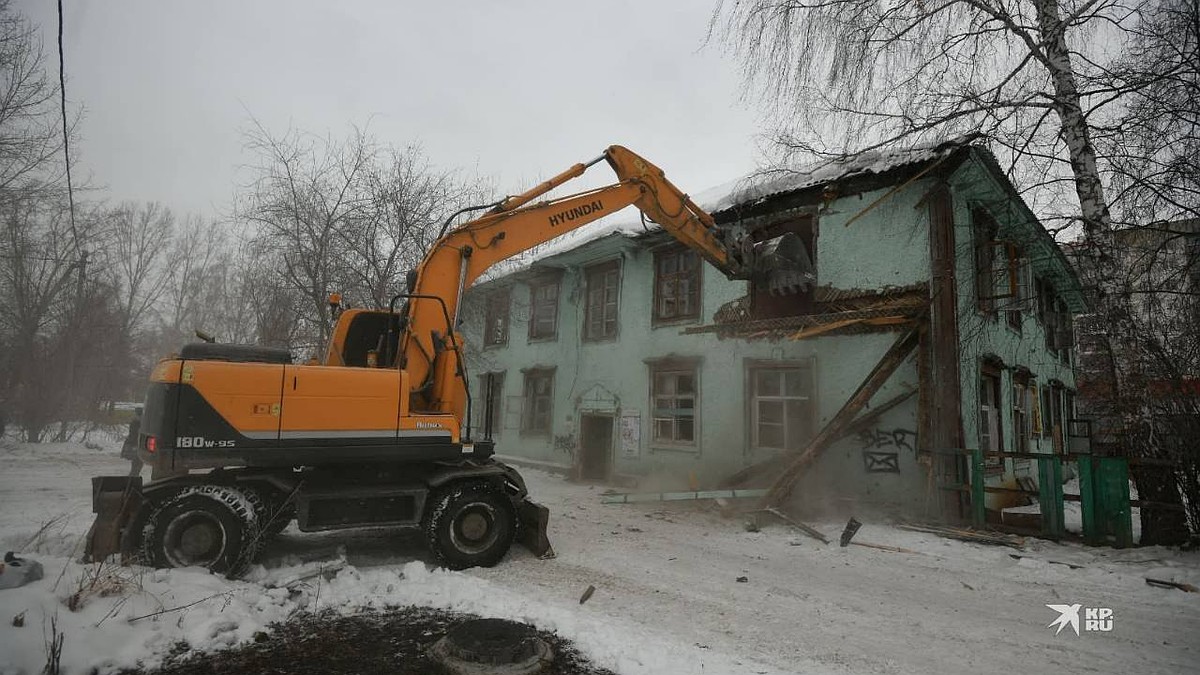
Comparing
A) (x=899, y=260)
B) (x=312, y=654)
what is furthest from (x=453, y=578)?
(x=899, y=260)

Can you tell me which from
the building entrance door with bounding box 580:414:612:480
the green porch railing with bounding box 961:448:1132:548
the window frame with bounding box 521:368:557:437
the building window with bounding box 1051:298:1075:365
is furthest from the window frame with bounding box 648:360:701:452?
the building window with bounding box 1051:298:1075:365

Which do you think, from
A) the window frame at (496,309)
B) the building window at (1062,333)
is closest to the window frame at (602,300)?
the window frame at (496,309)

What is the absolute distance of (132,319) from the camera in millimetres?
28094

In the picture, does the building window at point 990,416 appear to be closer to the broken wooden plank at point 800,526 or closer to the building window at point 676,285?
the broken wooden plank at point 800,526

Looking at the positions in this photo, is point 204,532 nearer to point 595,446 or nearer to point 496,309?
point 595,446

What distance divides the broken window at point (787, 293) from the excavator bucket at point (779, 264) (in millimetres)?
399

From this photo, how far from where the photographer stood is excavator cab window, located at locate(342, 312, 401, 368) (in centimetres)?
619

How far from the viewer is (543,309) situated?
17.1 metres

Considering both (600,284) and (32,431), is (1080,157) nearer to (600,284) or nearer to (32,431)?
(600,284)

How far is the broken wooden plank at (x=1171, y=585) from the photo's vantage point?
5.40m

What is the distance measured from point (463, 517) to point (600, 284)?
33.1ft

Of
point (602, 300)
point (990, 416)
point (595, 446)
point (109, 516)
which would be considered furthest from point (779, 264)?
point (109, 516)

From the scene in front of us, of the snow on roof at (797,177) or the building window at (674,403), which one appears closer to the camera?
the snow on roof at (797,177)

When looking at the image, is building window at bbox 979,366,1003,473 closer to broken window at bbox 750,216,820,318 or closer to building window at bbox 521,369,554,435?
broken window at bbox 750,216,820,318
